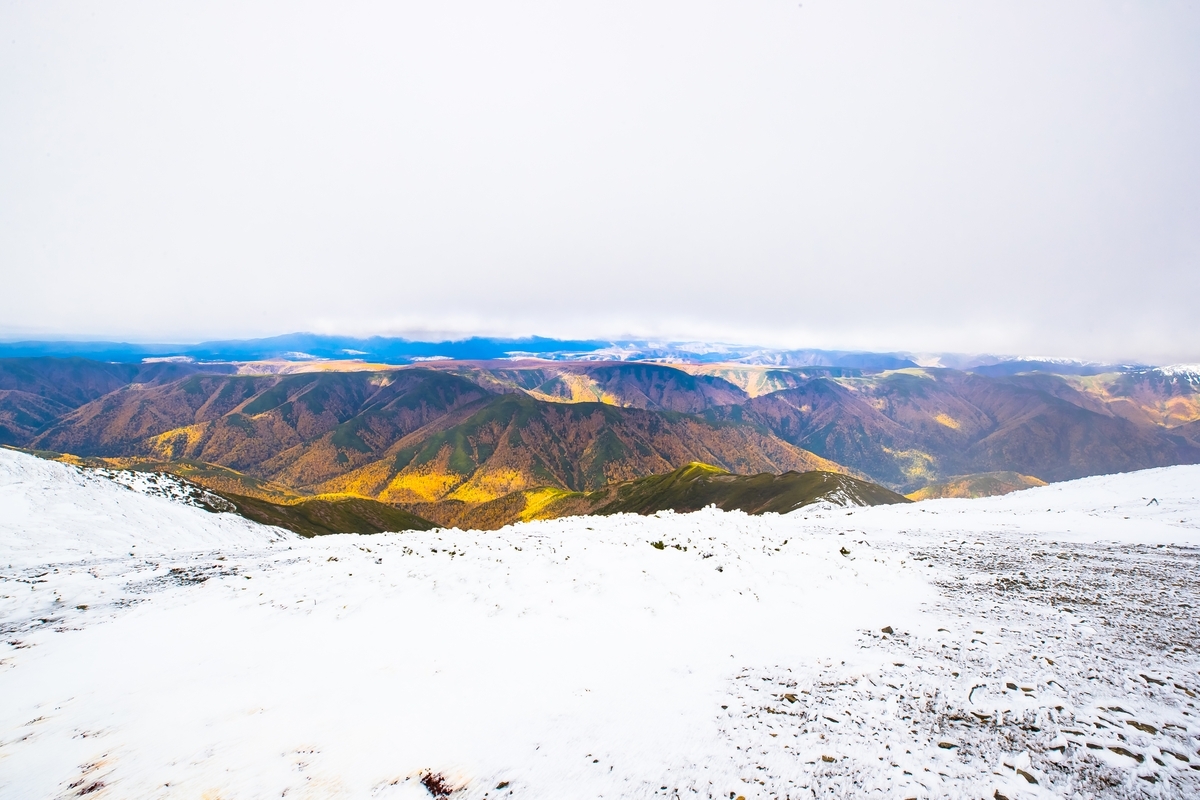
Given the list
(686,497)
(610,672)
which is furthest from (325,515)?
(610,672)

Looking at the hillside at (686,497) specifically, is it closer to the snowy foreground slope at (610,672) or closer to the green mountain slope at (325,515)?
the green mountain slope at (325,515)

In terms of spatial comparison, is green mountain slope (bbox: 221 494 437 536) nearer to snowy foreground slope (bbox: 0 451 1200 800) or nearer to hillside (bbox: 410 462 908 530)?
hillside (bbox: 410 462 908 530)

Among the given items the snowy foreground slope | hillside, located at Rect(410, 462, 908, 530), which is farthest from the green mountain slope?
the snowy foreground slope

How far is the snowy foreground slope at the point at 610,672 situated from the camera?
4742 mm

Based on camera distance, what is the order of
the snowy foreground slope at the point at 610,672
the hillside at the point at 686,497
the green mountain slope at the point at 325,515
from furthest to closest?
the hillside at the point at 686,497 → the green mountain slope at the point at 325,515 → the snowy foreground slope at the point at 610,672

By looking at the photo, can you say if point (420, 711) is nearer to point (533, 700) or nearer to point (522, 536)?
point (533, 700)

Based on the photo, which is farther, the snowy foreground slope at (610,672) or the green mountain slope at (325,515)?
the green mountain slope at (325,515)

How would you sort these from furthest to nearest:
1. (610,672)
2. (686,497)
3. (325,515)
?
(686,497) → (325,515) → (610,672)

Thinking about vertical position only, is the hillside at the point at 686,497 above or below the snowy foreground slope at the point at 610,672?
below

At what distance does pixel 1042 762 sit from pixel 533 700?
5706 mm

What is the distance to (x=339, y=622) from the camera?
8836 mm

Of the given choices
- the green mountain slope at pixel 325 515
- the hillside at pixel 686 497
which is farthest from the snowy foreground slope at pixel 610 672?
the green mountain slope at pixel 325 515

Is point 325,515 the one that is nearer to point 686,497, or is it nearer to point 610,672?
point 686,497

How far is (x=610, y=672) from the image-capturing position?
7156 mm
